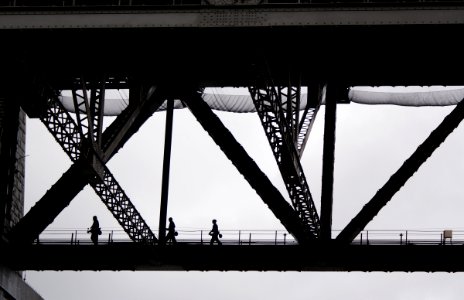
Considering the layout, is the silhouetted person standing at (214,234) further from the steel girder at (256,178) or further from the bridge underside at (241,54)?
the bridge underside at (241,54)

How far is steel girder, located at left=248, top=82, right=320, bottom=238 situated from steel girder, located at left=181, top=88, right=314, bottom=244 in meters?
0.27

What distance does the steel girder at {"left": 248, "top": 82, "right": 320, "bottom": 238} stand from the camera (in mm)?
46500

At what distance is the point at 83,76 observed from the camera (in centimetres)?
4891

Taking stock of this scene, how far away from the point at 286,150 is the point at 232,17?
429 centimetres

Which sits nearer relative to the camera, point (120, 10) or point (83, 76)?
point (120, 10)

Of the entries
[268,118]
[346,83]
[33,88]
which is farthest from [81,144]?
[346,83]

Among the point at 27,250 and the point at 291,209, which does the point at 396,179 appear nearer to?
the point at 291,209

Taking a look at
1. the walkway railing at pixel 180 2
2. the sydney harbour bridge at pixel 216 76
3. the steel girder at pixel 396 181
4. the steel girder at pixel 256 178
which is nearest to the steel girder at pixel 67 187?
the sydney harbour bridge at pixel 216 76

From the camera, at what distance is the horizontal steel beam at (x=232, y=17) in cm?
4462

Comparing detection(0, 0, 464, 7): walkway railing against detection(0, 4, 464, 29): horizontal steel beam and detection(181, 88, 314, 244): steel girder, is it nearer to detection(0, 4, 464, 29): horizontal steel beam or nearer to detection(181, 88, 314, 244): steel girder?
detection(0, 4, 464, 29): horizontal steel beam

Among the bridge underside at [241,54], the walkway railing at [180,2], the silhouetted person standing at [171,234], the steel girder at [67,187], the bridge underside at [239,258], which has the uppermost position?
the walkway railing at [180,2]

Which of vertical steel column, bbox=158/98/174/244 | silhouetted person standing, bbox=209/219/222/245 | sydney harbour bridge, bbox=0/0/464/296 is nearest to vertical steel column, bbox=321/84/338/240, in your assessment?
sydney harbour bridge, bbox=0/0/464/296

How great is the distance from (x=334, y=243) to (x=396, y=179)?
269cm

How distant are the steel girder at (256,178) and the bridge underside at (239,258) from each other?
0.69 m
